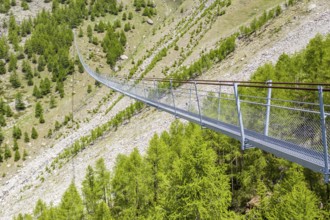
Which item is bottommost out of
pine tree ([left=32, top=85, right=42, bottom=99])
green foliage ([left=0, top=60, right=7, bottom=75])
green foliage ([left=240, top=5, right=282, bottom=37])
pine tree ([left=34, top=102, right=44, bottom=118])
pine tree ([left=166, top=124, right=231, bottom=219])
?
pine tree ([left=34, top=102, right=44, bottom=118])


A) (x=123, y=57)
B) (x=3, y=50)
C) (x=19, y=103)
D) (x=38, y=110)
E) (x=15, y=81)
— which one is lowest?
(x=38, y=110)

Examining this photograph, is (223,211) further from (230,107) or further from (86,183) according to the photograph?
(86,183)

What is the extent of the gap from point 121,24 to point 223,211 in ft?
280

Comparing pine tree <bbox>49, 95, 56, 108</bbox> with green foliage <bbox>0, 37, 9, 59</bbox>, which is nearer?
pine tree <bbox>49, 95, 56, 108</bbox>

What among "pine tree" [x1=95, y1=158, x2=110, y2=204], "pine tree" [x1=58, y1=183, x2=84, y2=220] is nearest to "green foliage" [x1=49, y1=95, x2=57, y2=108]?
"pine tree" [x1=95, y1=158, x2=110, y2=204]

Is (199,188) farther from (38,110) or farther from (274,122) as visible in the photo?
(38,110)

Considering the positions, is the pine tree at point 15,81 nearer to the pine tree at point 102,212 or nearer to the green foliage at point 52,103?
the green foliage at point 52,103

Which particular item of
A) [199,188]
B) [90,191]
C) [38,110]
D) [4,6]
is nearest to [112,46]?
[38,110]

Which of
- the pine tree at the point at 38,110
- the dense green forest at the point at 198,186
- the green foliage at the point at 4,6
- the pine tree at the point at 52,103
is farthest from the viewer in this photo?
the green foliage at the point at 4,6

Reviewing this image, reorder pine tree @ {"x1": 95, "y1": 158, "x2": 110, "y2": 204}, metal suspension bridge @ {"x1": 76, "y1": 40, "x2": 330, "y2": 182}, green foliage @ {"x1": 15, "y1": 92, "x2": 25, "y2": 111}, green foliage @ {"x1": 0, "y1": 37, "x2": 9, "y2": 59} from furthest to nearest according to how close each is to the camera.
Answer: green foliage @ {"x1": 0, "y1": 37, "x2": 9, "y2": 59}, green foliage @ {"x1": 15, "y1": 92, "x2": 25, "y2": 111}, pine tree @ {"x1": 95, "y1": 158, "x2": 110, "y2": 204}, metal suspension bridge @ {"x1": 76, "y1": 40, "x2": 330, "y2": 182}

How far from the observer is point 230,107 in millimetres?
10789

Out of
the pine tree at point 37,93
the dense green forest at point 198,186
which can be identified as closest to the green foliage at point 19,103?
Result: the pine tree at point 37,93

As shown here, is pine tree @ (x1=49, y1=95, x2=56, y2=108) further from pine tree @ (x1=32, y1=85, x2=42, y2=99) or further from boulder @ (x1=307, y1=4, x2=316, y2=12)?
boulder @ (x1=307, y1=4, x2=316, y2=12)

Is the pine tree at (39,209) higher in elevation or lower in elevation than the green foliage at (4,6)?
lower
